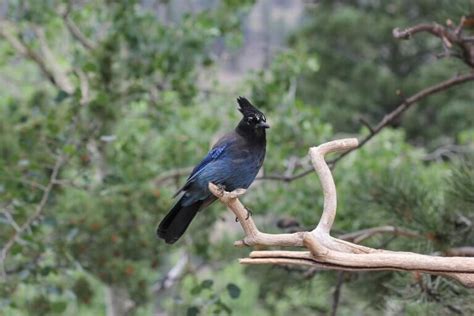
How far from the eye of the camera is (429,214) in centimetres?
252

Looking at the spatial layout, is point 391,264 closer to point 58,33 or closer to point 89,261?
point 89,261

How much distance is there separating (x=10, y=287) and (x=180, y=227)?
38.6 inches

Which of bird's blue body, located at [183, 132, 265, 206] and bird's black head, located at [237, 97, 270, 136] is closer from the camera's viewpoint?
bird's black head, located at [237, 97, 270, 136]

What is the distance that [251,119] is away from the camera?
7.98 feet

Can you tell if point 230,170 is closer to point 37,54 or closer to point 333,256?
point 333,256

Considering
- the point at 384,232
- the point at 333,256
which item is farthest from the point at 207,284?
the point at 333,256

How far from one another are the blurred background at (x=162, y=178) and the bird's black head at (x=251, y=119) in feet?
1.18

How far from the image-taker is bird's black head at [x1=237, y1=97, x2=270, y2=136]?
2.36 metres

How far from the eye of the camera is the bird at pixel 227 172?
2.43m

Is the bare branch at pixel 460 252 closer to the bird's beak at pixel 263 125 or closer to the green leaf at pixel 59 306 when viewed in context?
the bird's beak at pixel 263 125

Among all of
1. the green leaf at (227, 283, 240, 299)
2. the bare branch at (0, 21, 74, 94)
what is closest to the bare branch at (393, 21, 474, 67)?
the green leaf at (227, 283, 240, 299)

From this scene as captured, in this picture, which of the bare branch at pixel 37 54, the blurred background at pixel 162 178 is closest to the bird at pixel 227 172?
the blurred background at pixel 162 178

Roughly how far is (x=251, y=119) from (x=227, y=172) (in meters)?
0.18

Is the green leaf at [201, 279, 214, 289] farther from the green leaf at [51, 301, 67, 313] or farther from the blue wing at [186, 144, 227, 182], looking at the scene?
the green leaf at [51, 301, 67, 313]
